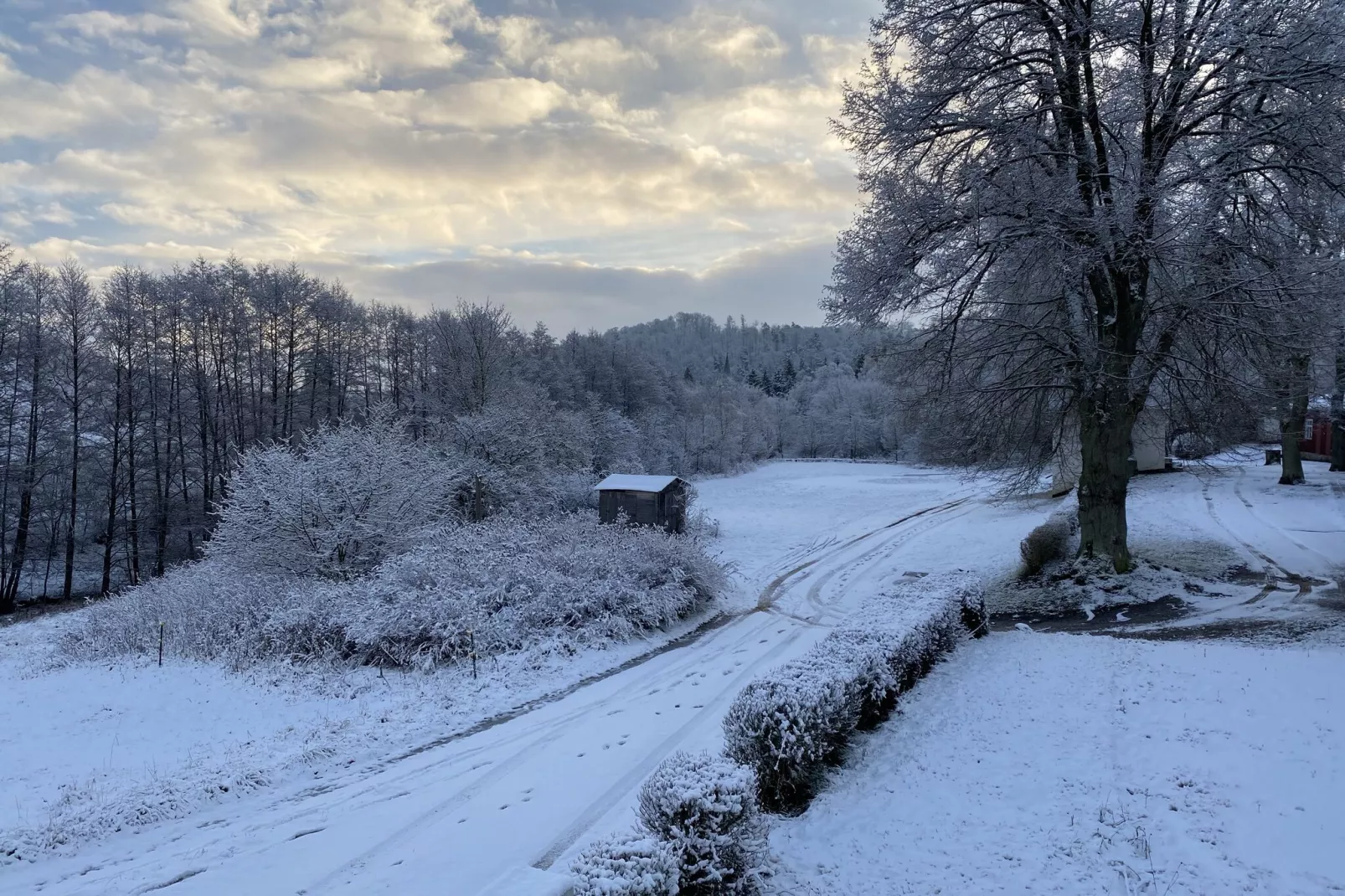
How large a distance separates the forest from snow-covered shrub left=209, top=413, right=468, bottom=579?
2.85 metres

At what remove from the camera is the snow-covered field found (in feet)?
16.5

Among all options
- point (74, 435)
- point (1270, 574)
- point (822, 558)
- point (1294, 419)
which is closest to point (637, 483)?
point (822, 558)

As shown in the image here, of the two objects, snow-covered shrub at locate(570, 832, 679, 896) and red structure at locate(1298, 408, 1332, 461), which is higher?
red structure at locate(1298, 408, 1332, 461)

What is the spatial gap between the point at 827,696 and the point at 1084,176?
10730 mm

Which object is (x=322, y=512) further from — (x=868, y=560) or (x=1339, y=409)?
(x=1339, y=409)

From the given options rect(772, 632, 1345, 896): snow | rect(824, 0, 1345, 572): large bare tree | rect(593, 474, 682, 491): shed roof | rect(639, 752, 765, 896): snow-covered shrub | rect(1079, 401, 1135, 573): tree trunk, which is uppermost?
rect(824, 0, 1345, 572): large bare tree

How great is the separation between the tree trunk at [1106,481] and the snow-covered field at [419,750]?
76.5 inches

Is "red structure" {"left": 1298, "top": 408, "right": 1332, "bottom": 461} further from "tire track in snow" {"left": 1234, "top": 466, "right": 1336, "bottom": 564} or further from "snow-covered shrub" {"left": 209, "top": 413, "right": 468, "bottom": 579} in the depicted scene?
"snow-covered shrub" {"left": 209, "top": 413, "right": 468, "bottom": 579}

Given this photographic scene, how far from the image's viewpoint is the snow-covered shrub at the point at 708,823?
3.98 metres

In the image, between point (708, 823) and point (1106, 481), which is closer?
point (708, 823)

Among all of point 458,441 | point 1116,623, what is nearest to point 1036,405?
point 1116,623

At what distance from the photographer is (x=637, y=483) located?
75.3 feet

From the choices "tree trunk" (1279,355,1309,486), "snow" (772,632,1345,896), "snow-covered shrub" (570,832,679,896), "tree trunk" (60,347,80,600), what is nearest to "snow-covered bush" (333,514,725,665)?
"snow" (772,632,1345,896)

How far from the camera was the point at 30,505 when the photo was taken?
23875 mm
